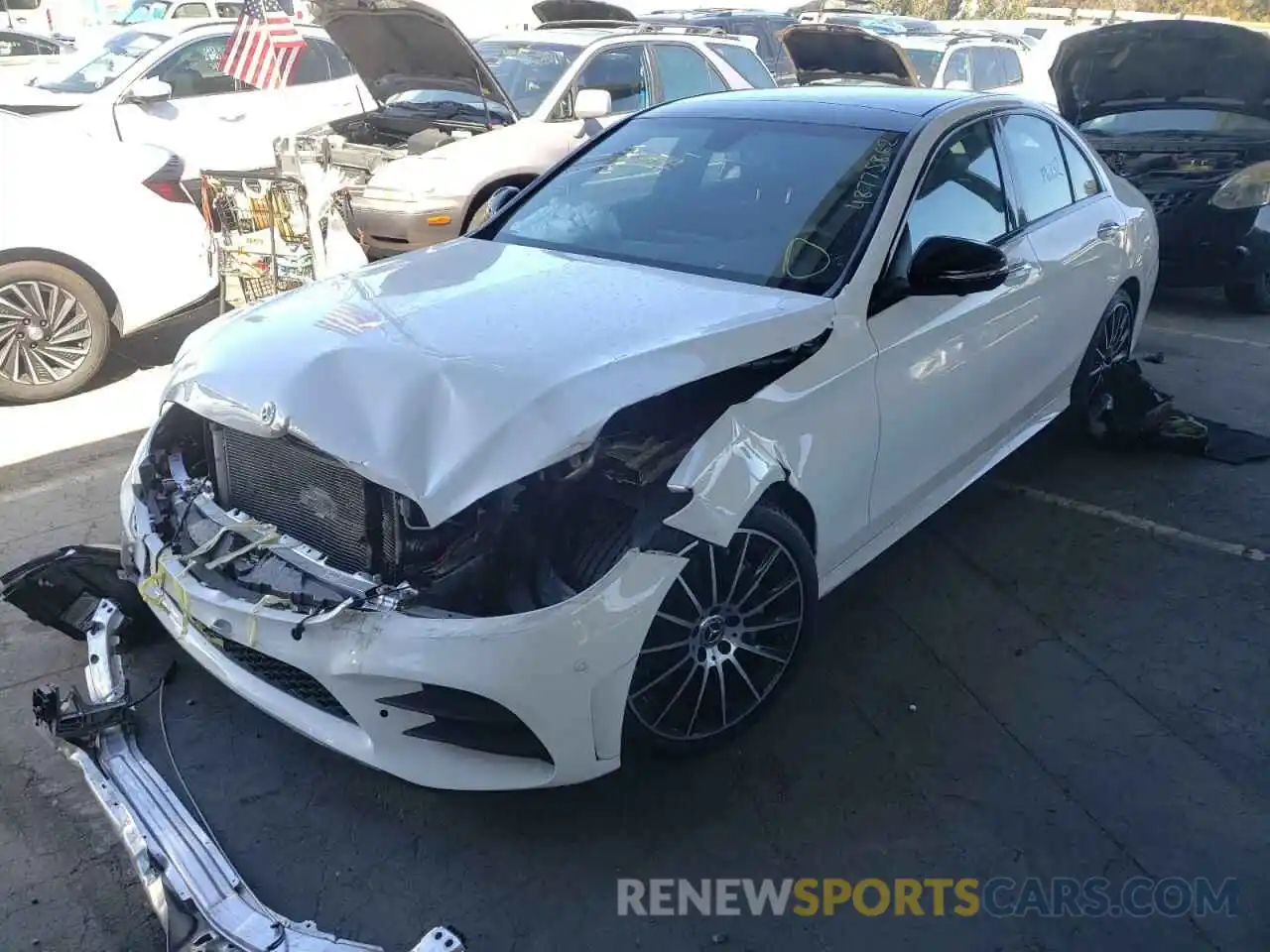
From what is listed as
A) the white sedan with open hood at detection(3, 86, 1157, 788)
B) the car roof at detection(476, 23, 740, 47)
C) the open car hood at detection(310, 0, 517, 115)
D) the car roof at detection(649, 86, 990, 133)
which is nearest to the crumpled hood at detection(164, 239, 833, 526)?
the white sedan with open hood at detection(3, 86, 1157, 788)

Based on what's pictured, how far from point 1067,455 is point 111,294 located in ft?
16.6

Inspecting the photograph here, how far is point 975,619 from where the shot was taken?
3762 millimetres

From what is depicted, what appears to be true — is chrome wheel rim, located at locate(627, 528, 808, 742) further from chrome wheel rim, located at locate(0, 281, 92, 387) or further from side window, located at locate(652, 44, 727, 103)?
side window, located at locate(652, 44, 727, 103)

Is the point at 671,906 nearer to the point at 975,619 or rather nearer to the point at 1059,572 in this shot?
the point at 975,619

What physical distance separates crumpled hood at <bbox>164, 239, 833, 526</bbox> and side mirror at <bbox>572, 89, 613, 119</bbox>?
470 centimetres

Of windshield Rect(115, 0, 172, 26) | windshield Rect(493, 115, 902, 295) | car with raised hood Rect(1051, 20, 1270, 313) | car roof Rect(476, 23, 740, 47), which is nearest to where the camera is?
windshield Rect(493, 115, 902, 295)

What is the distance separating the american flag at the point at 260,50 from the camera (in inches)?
326

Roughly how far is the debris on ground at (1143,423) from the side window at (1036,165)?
105 centimetres

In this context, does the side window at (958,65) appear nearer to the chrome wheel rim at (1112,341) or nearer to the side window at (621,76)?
the side window at (621,76)

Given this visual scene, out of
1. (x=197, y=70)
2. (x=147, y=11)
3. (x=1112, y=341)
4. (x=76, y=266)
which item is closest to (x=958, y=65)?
(x=197, y=70)

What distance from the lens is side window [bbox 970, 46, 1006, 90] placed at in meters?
12.0

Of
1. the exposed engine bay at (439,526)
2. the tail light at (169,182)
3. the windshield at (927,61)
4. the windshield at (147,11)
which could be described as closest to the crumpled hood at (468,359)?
the exposed engine bay at (439,526)

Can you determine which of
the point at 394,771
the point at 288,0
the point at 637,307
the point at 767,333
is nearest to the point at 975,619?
the point at 767,333

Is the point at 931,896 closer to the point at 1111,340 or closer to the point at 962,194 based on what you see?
the point at 962,194
